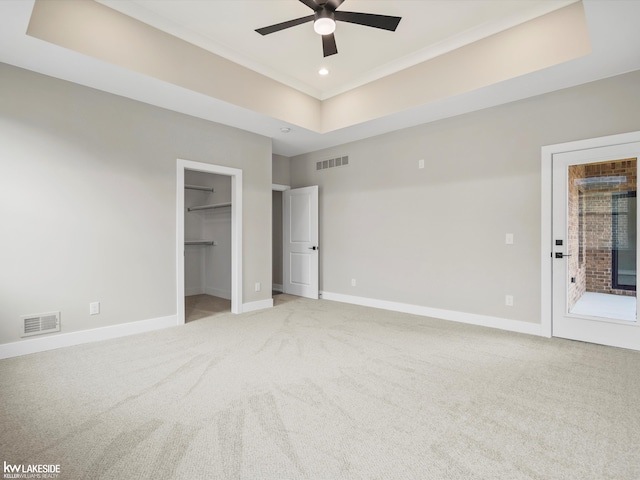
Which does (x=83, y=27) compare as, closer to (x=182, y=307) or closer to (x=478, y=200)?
(x=182, y=307)

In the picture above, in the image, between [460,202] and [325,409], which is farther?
[460,202]

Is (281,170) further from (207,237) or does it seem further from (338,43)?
(338,43)

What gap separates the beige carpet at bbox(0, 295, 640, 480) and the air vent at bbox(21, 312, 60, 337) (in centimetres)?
25

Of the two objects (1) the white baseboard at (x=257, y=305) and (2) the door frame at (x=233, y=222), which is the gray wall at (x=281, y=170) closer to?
(2) the door frame at (x=233, y=222)

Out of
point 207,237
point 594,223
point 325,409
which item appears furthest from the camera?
point 207,237

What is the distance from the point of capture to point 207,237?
652cm

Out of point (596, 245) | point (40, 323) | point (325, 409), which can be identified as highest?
point (596, 245)

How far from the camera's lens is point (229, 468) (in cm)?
161

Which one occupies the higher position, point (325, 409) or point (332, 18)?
point (332, 18)

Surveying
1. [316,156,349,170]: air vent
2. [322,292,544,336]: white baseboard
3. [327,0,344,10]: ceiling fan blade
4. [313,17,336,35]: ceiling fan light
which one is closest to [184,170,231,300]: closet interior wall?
[316,156,349,170]: air vent

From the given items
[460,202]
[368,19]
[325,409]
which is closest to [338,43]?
[368,19]

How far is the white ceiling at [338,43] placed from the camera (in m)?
2.79

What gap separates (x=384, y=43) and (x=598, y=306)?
3.66m

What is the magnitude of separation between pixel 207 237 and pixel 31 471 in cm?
514
